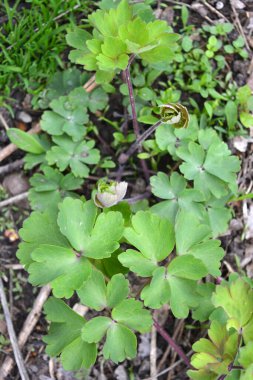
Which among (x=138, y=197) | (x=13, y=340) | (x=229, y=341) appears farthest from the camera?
(x=138, y=197)

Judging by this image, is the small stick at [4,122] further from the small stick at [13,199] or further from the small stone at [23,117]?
the small stick at [13,199]

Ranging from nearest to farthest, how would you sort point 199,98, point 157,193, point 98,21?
1. point 98,21
2. point 157,193
3. point 199,98

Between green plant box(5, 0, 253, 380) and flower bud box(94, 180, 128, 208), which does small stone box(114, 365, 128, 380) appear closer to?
green plant box(5, 0, 253, 380)

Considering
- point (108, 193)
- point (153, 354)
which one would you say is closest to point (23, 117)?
point (108, 193)

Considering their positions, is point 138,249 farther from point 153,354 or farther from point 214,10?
point 214,10

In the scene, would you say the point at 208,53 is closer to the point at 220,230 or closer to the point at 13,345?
the point at 220,230

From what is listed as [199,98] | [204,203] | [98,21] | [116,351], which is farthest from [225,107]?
[116,351]
